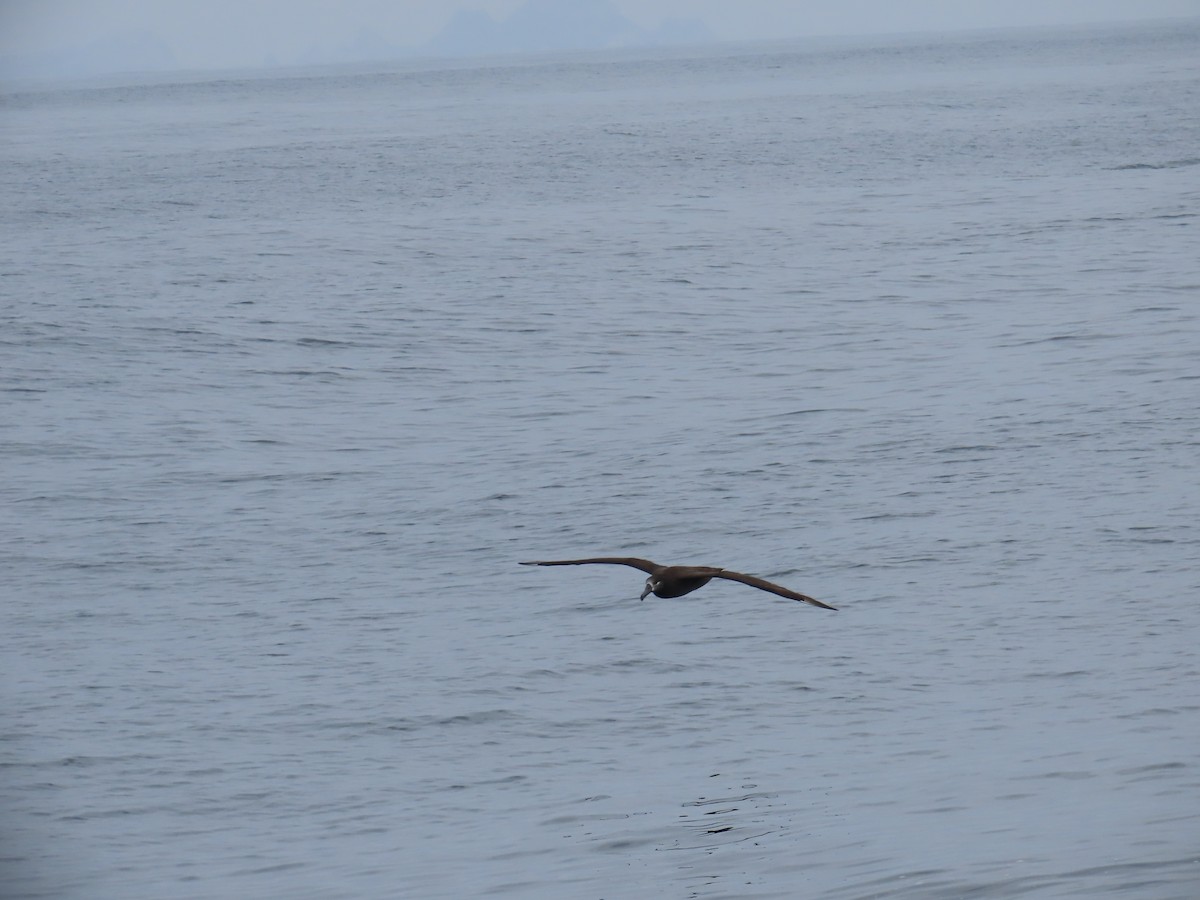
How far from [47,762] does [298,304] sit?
2249cm

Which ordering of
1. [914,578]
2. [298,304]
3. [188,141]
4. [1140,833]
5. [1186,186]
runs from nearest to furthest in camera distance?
[1140,833] < [914,578] < [298,304] < [1186,186] < [188,141]

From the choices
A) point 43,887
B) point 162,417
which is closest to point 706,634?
point 43,887

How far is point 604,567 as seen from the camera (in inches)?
759

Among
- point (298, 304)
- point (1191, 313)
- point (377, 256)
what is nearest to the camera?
point (1191, 313)

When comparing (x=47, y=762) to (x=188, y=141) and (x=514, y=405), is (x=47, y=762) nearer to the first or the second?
(x=514, y=405)

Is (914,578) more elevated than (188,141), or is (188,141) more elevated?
(188,141)

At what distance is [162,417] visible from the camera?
26.2 meters

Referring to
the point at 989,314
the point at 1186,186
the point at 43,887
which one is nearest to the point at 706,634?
the point at 43,887

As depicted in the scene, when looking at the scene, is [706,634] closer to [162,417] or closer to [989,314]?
[162,417]

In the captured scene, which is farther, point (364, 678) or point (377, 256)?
point (377, 256)

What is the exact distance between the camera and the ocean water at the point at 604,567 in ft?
40.9

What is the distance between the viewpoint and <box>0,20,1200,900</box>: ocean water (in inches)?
491

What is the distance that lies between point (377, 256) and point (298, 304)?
249 inches

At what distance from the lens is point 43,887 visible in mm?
12047
